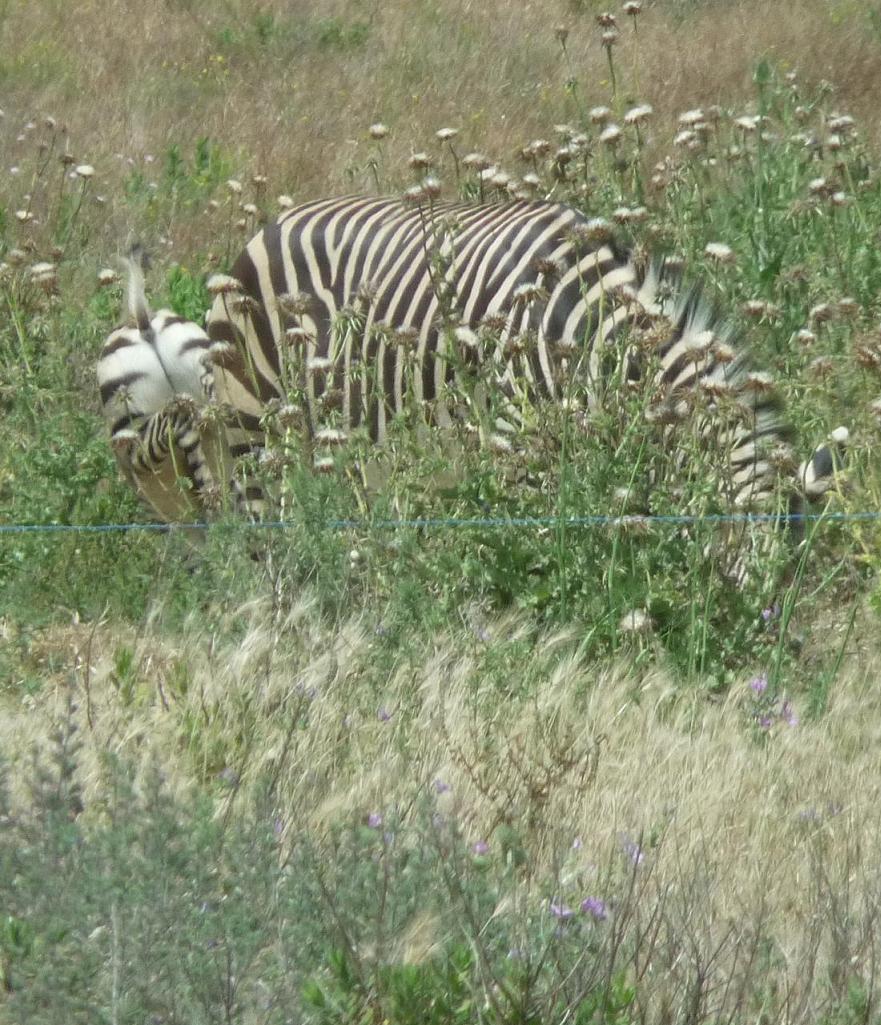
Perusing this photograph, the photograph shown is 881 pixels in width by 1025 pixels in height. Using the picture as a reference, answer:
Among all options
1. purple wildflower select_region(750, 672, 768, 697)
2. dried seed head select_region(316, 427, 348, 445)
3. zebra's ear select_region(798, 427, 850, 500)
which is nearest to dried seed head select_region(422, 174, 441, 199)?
dried seed head select_region(316, 427, 348, 445)

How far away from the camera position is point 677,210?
24.9 feet

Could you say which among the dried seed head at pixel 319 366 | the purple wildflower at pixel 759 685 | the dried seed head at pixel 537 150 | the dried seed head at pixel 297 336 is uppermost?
the dried seed head at pixel 537 150

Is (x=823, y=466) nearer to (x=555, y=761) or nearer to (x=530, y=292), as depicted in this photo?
(x=530, y=292)

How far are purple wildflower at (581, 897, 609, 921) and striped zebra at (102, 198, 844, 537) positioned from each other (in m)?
2.10

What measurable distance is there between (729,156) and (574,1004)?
591cm

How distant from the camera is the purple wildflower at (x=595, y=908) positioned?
2.99 meters

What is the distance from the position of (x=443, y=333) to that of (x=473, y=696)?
72.6 inches

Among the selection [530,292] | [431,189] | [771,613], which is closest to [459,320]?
[431,189]

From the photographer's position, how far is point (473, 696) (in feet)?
14.3

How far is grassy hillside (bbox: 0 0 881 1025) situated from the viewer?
283 centimetres

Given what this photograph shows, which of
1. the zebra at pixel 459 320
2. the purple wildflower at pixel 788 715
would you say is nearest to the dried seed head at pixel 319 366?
the zebra at pixel 459 320

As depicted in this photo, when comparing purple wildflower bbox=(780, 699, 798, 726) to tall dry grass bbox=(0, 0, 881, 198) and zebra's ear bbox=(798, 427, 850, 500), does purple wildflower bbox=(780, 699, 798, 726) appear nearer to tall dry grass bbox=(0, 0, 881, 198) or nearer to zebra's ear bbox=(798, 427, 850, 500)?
zebra's ear bbox=(798, 427, 850, 500)

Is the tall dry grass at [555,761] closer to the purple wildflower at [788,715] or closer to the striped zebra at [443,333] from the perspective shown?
the purple wildflower at [788,715]

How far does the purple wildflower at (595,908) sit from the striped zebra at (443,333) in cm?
210
